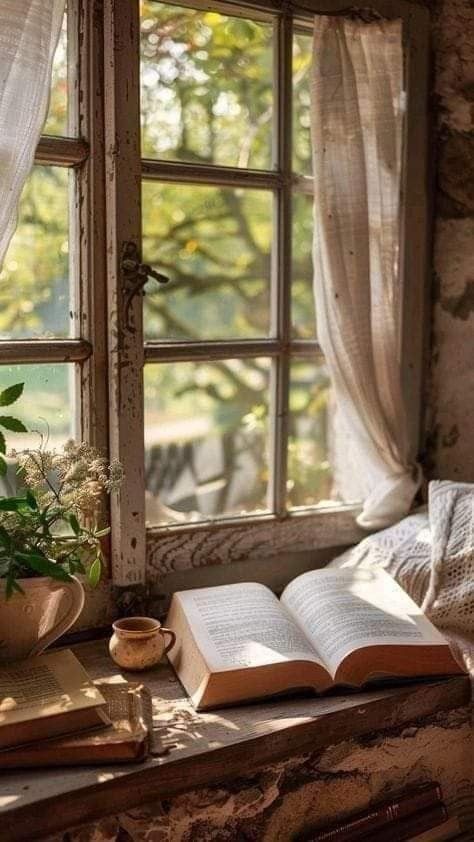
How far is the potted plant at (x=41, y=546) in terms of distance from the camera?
4.14ft

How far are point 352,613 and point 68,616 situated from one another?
0.50 meters

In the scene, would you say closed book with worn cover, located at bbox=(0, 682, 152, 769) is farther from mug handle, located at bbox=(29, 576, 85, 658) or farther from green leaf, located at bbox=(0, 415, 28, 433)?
green leaf, located at bbox=(0, 415, 28, 433)

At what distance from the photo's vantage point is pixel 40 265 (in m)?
2.37

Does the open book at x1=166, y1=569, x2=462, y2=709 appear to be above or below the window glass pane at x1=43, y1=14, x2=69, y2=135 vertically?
below

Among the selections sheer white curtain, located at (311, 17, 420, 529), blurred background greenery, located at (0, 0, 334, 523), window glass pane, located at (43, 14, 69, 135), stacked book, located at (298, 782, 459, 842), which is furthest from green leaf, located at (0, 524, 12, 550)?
blurred background greenery, located at (0, 0, 334, 523)

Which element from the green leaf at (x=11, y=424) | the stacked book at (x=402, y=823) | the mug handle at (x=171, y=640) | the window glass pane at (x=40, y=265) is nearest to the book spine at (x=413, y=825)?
the stacked book at (x=402, y=823)

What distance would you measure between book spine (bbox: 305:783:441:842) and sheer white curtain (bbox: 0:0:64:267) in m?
1.07

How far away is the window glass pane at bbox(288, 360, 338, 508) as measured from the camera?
2760 millimetres

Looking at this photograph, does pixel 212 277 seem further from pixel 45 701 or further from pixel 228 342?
pixel 45 701

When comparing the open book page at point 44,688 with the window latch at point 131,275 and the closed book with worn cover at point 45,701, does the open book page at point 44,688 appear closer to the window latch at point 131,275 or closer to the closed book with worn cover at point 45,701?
the closed book with worn cover at point 45,701

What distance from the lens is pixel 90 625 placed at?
159 cm

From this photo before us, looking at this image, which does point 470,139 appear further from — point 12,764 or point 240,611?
point 12,764

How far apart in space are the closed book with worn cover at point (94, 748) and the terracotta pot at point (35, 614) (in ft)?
0.56

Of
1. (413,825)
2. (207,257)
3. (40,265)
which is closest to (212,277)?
(207,257)
